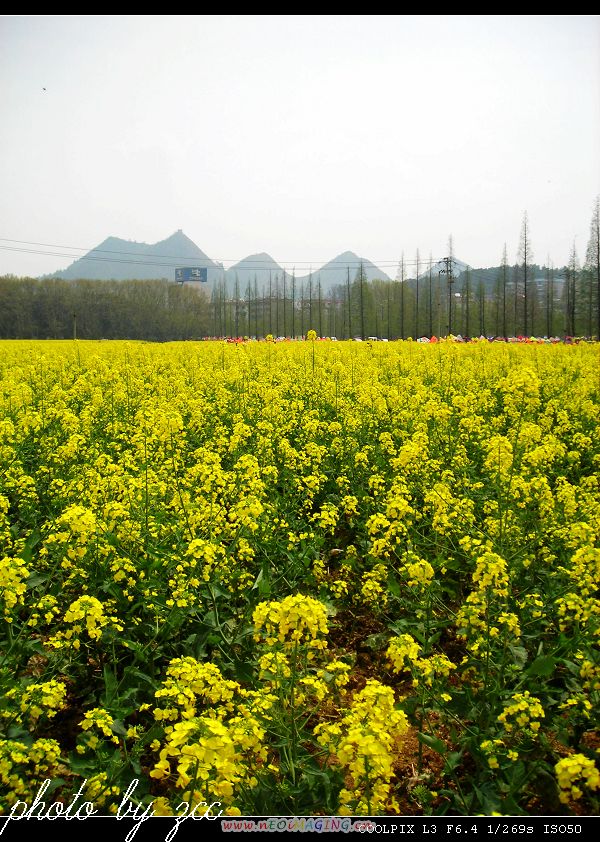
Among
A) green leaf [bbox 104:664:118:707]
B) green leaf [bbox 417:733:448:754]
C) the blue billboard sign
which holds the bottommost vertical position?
green leaf [bbox 417:733:448:754]

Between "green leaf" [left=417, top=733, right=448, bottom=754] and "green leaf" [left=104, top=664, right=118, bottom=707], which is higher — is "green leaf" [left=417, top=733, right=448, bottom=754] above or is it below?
below

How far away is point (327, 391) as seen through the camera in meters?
9.44

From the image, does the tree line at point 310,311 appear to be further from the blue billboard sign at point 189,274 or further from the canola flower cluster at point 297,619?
the canola flower cluster at point 297,619

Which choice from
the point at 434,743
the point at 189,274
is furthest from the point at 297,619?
the point at 189,274

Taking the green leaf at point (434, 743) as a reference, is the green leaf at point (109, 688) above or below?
above

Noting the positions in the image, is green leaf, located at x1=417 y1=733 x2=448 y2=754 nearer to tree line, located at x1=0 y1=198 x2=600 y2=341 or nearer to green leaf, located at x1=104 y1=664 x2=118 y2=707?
green leaf, located at x1=104 y1=664 x2=118 y2=707

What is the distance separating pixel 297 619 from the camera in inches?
91.5

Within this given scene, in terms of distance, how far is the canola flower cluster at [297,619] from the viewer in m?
2.35

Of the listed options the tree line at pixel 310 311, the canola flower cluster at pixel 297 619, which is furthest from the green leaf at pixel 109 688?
the tree line at pixel 310 311

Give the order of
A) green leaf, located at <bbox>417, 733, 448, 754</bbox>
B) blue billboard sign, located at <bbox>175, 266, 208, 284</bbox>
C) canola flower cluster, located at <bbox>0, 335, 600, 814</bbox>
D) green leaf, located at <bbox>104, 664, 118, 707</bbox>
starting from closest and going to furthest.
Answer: canola flower cluster, located at <bbox>0, 335, 600, 814</bbox>, green leaf, located at <bbox>417, 733, 448, 754</bbox>, green leaf, located at <bbox>104, 664, 118, 707</bbox>, blue billboard sign, located at <bbox>175, 266, 208, 284</bbox>

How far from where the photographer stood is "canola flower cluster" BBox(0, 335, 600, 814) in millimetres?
2346

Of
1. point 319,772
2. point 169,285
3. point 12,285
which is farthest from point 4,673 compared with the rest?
point 169,285

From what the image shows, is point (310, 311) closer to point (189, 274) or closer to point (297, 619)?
point (189, 274)

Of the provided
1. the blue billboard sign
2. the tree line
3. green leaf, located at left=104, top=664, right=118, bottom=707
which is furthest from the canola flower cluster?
the blue billboard sign
